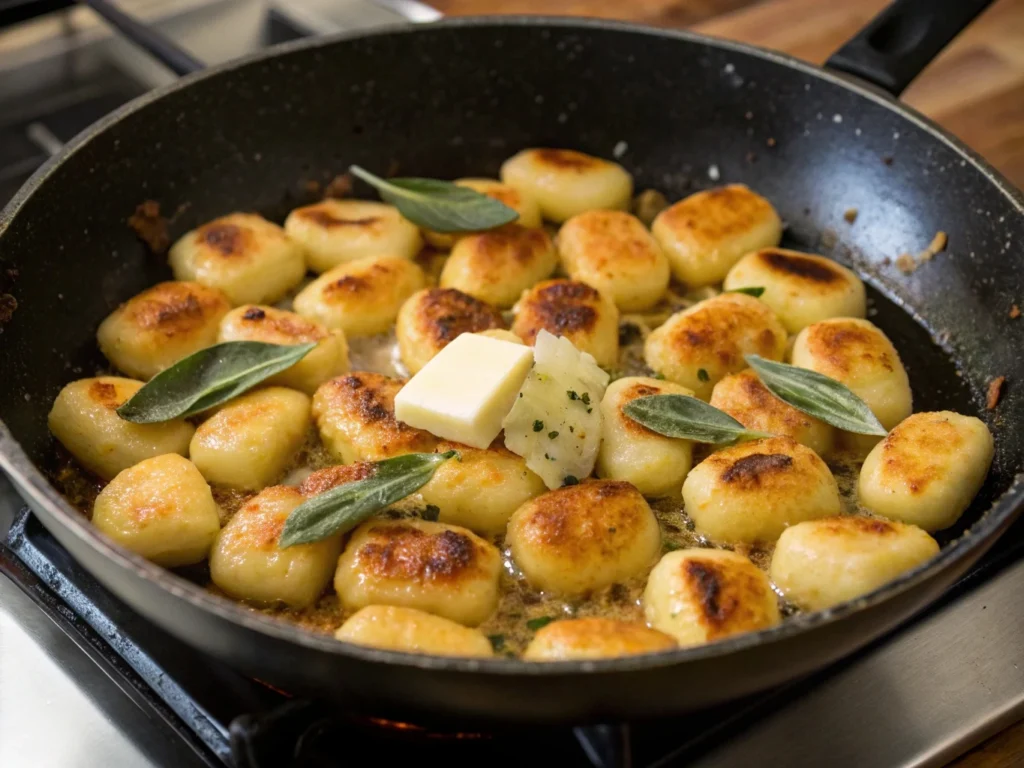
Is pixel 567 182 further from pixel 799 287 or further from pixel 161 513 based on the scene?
pixel 161 513

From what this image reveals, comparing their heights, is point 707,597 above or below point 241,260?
above

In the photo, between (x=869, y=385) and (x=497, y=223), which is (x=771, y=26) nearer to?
(x=497, y=223)

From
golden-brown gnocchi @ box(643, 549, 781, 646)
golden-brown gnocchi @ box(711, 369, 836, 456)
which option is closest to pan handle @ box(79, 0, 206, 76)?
golden-brown gnocchi @ box(711, 369, 836, 456)

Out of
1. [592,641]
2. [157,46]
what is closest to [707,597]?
[592,641]

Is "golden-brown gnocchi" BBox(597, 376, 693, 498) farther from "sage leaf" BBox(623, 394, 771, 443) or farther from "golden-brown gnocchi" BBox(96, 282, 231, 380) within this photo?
"golden-brown gnocchi" BBox(96, 282, 231, 380)

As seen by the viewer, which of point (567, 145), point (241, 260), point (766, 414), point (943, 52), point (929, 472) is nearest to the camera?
point (929, 472)

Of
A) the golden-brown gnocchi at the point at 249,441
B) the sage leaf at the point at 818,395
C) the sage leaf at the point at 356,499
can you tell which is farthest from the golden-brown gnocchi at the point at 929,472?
the golden-brown gnocchi at the point at 249,441
